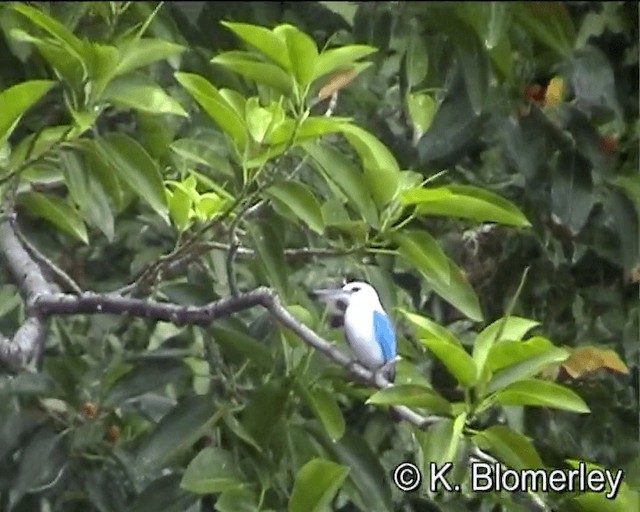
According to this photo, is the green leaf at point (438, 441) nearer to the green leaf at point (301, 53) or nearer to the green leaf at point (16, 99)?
the green leaf at point (301, 53)

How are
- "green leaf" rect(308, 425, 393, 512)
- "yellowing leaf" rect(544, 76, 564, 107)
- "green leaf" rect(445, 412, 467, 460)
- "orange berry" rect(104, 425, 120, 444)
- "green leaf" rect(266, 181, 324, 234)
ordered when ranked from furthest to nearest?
"yellowing leaf" rect(544, 76, 564, 107) < "orange berry" rect(104, 425, 120, 444) < "green leaf" rect(308, 425, 393, 512) < "green leaf" rect(266, 181, 324, 234) < "green leaf" rect(445, 412, 467, 460)

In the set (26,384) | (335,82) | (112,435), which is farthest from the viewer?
(112,435)

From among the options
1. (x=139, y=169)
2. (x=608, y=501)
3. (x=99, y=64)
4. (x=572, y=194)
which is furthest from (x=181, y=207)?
(x=572, y=194)

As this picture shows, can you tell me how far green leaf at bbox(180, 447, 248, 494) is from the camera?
1.16 metres

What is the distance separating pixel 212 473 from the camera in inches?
46.6

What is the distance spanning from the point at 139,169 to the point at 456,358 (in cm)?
34

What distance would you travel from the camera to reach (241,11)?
1.74 meters

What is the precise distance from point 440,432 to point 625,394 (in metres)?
0.62

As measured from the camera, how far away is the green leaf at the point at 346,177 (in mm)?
1121

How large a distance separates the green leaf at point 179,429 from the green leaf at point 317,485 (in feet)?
0.56

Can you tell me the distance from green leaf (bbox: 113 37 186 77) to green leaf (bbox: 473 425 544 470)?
17.8 inches

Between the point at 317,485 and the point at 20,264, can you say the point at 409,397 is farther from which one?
the point at 20,264

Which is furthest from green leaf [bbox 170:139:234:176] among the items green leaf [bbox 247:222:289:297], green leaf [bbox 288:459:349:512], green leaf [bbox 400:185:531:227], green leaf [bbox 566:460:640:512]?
green leaf [bbox 566:460:640:512]

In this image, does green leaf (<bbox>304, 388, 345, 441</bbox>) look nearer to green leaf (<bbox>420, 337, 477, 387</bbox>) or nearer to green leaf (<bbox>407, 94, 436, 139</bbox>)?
green leaf (<bbox>420, 337, 477, 387</bbox>)
